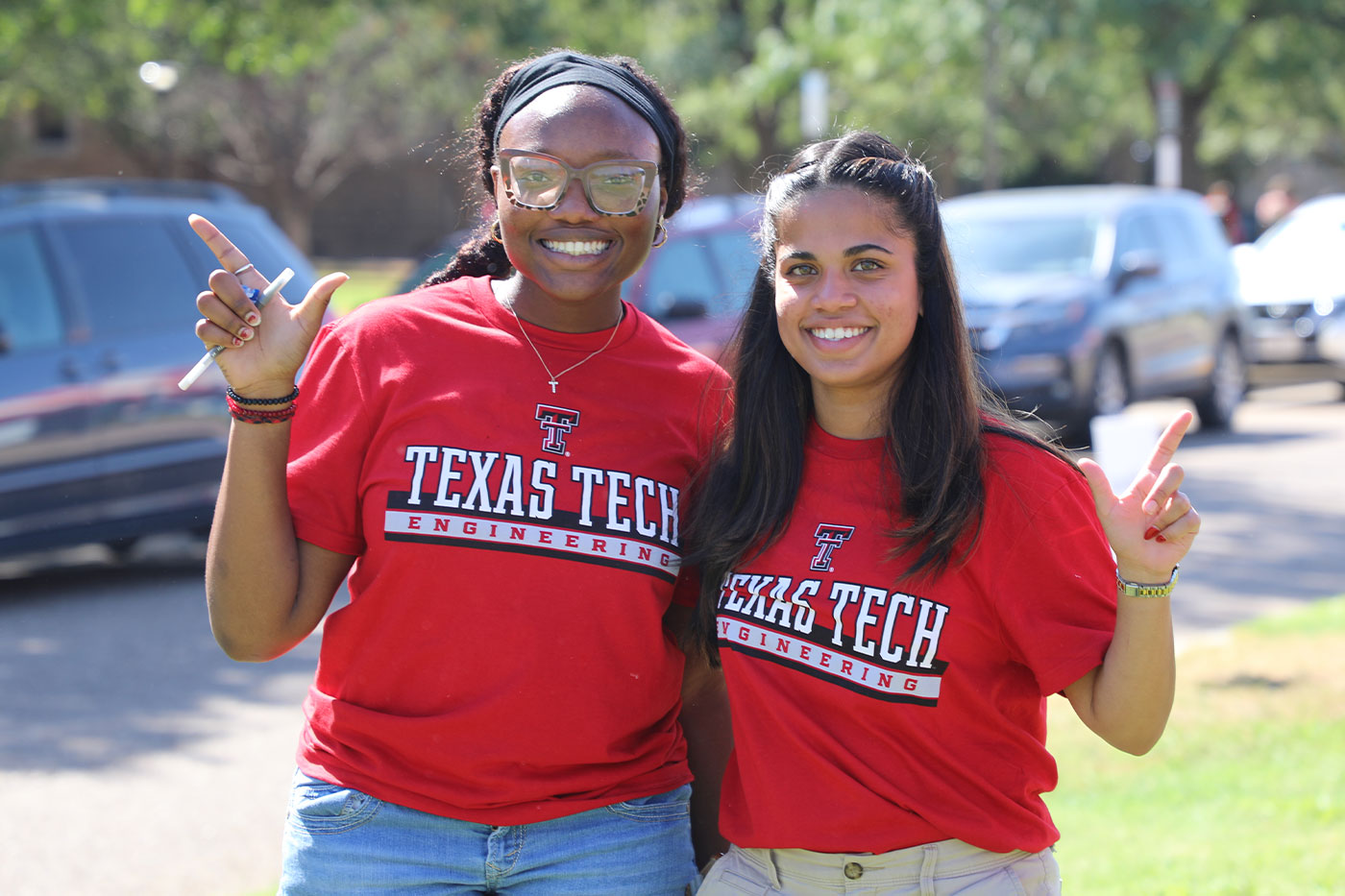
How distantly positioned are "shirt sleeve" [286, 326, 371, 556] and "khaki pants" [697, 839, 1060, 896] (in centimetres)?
89

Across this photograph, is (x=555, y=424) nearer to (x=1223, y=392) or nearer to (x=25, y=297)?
(x=25, y=297)

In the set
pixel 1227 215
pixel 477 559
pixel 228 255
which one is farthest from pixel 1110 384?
pixel 1227 215

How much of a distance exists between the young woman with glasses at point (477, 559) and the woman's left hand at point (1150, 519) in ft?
2.34

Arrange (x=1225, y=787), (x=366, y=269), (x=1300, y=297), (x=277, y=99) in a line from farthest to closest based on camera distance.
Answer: (x=366, y=269) → (x=277, y=99) → (x=1300, y=297) → (x=1225, y=787)

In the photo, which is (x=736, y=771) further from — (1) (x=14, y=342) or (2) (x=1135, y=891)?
(1) (x=14, y=342)

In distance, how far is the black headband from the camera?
256 centimetres

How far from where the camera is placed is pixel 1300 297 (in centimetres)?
1586

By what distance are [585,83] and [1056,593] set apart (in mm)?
1170

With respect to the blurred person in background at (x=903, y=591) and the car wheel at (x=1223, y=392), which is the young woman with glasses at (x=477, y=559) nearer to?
the blurred person in background at (x=903, y=591)

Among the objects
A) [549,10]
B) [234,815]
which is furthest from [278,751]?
[549,10]

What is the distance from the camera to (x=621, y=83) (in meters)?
2.60

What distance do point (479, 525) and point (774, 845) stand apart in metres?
0.69

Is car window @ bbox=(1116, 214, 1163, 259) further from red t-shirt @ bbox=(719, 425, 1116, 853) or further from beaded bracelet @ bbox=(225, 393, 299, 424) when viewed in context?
beaded bracelet @ bbox=(225, 393, 299, 424)

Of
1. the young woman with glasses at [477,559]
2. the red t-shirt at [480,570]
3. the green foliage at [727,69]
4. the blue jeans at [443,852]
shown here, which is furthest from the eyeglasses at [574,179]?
the green foliage at [727,69]
